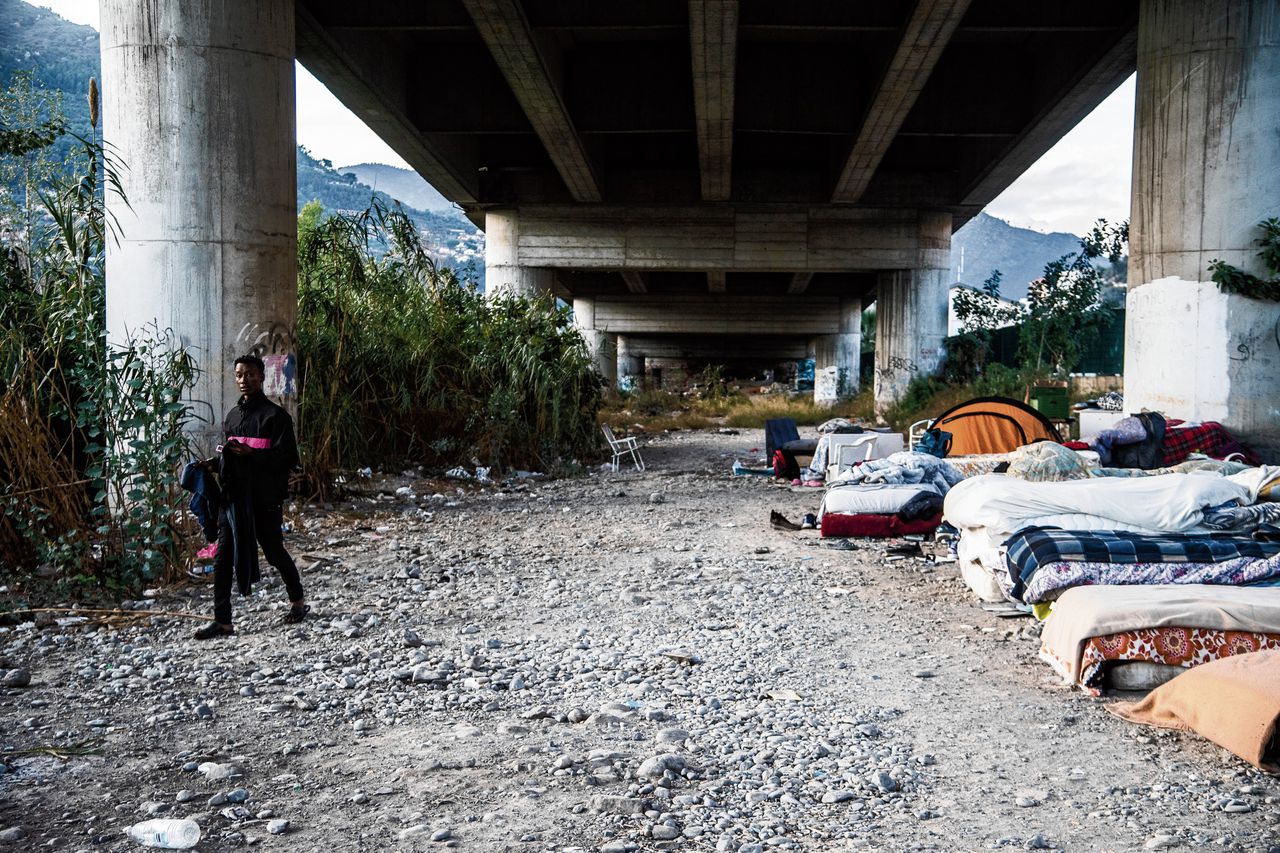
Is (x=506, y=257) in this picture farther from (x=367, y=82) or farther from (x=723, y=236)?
(x=367, y=82)

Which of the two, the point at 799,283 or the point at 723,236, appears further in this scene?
the point at 799,283

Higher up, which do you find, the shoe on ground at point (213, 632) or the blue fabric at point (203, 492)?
the blue fabric at point (203, 492)

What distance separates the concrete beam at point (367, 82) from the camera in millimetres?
12305

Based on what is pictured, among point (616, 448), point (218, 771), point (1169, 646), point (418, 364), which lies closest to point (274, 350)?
point (418, 364)

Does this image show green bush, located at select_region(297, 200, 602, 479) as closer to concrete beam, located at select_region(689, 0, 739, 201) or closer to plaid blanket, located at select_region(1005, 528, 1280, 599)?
concrete beam, located at select_region(689, 0, 739, 201)

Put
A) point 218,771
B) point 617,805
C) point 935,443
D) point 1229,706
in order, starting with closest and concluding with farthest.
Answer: point 617,805
point 218,771
point 1229,706
point 935,443

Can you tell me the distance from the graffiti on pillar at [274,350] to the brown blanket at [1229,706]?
7.37 metres

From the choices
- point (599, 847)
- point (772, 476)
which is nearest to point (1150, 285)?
point (772, 476)

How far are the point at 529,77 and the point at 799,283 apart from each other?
19567 mm

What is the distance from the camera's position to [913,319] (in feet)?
73.0

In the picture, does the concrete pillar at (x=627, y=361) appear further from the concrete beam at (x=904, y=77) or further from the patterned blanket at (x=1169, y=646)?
the patterned blanket at (x=1169, y=646)

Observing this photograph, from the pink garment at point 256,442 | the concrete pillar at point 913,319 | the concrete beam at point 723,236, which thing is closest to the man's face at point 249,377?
the pink garment at point 256,442

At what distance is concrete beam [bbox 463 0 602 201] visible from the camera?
11.3 m

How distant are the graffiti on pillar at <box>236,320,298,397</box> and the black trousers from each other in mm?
3724
